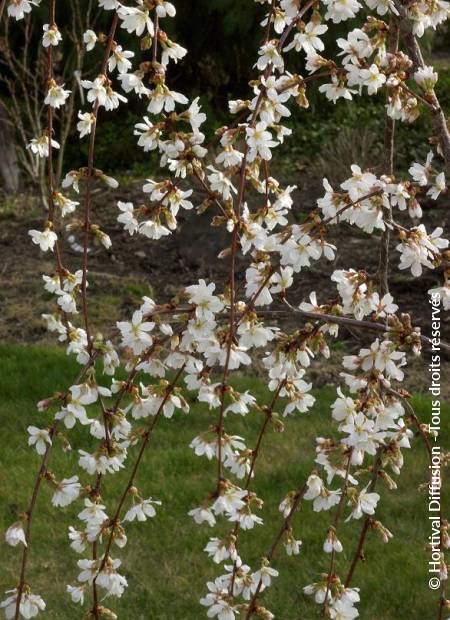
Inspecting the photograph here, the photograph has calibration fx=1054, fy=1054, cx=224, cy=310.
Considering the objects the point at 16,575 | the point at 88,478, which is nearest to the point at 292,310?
the point at 16,575

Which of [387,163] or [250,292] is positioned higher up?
[387,163]

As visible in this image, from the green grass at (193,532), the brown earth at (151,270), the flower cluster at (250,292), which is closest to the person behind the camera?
the flower cluster at (250,292)

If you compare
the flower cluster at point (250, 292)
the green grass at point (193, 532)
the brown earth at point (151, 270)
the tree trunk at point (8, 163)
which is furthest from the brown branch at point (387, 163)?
the tree trunk at point (8, 163)

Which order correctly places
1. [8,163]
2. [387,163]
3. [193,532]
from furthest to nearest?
[8,163], [193,532], [387,163]

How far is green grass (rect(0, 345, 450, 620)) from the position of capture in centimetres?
321

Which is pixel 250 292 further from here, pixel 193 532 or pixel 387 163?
pixel 193 532

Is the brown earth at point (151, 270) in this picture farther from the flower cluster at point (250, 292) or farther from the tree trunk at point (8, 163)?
the flower cluster at point (250, 292)

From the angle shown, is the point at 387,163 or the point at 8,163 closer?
the point at 387,163

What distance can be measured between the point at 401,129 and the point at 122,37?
2245mm

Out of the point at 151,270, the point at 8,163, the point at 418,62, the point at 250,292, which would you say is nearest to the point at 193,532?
the point at 250,292

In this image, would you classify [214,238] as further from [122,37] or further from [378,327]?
[378,327]

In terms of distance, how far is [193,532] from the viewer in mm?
3611

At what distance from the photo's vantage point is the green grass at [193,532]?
3.21m

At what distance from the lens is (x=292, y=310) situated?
2.04m
